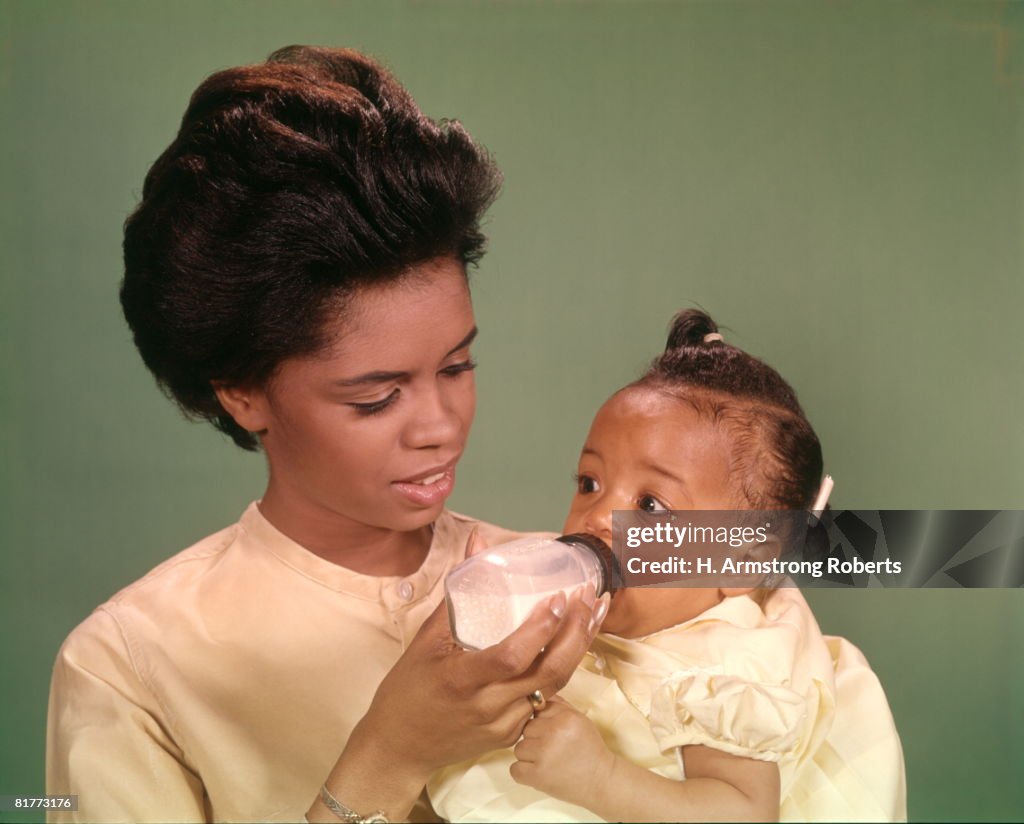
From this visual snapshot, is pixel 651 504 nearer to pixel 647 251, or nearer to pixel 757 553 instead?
pixel 757 553

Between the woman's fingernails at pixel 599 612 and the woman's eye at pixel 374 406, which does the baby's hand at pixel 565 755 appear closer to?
the woman's fingernails at pixel 599 612

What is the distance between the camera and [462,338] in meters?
1.28

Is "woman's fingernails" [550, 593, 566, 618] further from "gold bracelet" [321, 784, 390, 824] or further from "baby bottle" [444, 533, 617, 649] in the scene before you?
"gold bracelet" [321, 784, 390, 824]

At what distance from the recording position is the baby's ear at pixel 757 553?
1.33 metres

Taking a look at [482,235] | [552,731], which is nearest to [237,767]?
[552,731]

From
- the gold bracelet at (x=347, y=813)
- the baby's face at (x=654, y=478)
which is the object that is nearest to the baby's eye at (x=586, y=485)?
the baby's face at (x=654, y=478)

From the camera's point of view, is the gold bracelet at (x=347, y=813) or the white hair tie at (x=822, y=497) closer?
the gold bracelet at (x=347, y=813)

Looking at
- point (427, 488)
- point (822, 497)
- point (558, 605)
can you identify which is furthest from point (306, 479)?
point (822, 497)

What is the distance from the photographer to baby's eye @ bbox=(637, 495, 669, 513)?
1.29 meters

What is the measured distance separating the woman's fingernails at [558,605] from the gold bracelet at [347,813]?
1.06 ft

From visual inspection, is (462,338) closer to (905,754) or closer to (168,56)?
(168,56)

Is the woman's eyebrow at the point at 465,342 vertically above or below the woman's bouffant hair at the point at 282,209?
below

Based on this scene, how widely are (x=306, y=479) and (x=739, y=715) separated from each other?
0.56 meters

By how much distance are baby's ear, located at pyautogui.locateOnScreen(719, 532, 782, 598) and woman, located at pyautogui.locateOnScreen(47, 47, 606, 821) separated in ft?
0.67
